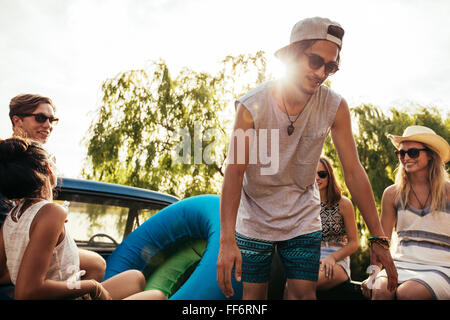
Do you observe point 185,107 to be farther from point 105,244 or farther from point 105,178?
point 105,244

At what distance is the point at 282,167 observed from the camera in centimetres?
174

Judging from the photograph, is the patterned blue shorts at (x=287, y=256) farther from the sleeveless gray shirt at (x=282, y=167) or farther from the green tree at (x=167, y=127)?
the green tree at (x=167, y=127)

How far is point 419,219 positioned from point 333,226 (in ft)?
2.40

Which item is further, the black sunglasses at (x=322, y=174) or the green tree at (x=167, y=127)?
the green tree at (x=167, y=127)

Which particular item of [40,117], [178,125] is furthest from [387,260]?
[178,125]

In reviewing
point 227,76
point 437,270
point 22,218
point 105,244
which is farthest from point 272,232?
point 227,76

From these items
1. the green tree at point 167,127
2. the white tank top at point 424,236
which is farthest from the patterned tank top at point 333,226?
the green tree at point 167,127

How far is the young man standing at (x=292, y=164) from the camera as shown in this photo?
1675 millimetres

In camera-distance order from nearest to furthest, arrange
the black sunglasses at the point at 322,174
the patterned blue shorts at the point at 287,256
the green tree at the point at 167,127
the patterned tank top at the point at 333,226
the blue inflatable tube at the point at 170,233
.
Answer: the patterned blue shorts at the point at 287,256 < the blue inflatable tube at the point at 170,233 < the patterned tank top at the point at 333,226 < the black sunglasses at the point at 322,174 < the green tree at the point at 167,127

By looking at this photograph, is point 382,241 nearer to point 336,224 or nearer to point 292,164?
point 292,164

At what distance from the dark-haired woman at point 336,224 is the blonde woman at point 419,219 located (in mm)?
396

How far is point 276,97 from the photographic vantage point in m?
1.77
